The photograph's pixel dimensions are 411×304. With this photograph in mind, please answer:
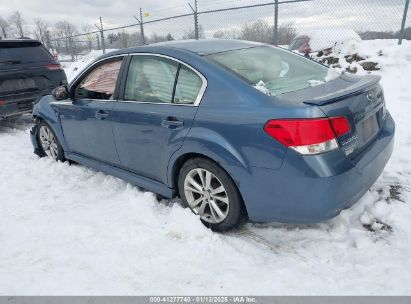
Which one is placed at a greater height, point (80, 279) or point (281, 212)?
point (281, 212)

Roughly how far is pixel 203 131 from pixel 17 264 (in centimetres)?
183

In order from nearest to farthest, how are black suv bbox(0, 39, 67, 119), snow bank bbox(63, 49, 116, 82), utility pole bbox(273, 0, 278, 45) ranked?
black suv bbox(0, 39, 67, 119) → utility pole bbox(273, 0, 278, 45) → snow bank bbox(63, 49, 116, 82)

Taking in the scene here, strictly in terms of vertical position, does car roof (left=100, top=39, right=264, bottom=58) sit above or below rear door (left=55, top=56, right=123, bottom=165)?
above

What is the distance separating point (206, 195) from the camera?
10.4ft

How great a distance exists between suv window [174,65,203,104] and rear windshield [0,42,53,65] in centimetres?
492

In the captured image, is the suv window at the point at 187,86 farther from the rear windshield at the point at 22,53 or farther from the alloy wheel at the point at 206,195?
the rear windshield at the point at 22,53

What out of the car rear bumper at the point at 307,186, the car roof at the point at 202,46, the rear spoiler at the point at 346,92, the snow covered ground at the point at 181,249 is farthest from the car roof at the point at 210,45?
the snow covered ground at the point at 181,249

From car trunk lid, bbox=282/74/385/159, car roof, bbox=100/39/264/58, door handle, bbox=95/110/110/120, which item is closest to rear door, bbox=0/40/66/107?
door handle, bbox=95/110/110/120

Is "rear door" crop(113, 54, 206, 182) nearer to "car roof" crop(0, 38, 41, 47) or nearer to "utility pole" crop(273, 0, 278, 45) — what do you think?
"car roof" crop(0, 38, 41, 47)

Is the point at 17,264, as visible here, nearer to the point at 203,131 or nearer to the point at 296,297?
the point at 203,131

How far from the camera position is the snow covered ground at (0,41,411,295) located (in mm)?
2559

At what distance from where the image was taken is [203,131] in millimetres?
2947

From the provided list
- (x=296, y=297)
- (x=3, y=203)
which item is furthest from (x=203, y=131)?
(x=3, y=203)

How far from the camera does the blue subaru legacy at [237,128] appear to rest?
8.36ft
